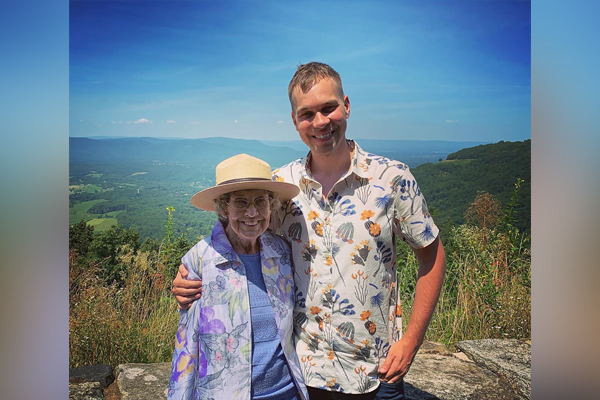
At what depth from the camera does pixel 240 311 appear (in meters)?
1.90

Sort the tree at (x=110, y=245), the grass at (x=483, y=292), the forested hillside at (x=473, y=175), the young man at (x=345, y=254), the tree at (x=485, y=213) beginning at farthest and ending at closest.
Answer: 1. the forested hillside at (x=473, y=175)
2. the tree at (x=110, y=245)
3. the tree at (x=485, y=213)
4. the grass at (x=483, y=292)
5. the young man at (x=345, y=254)

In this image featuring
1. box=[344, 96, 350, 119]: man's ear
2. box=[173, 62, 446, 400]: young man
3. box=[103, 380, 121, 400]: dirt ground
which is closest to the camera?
box=[173, 62, 446, 400]: young man

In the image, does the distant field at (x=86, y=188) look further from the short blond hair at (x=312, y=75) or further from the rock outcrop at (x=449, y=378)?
the short blond hair at (x=312, y=75)

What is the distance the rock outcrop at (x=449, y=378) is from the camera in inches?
123

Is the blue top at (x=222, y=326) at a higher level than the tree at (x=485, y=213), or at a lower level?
lower

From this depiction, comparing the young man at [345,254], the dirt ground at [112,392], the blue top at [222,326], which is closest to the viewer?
the blue top at [222,326]

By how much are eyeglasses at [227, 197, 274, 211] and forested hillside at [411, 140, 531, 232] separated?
20.2ft

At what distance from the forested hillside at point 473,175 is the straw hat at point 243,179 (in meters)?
6.08

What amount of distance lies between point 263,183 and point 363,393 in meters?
0.98

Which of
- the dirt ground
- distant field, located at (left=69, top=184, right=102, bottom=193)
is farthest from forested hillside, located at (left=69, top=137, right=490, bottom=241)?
the dirt ground

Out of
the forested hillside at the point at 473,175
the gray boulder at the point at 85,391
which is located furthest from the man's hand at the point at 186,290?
the forested hillside at the point at 473,175

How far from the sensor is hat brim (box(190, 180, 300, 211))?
1.94m

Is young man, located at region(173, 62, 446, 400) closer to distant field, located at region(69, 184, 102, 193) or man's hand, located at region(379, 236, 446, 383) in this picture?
man's hand, located at region(379, 236, 446, 383)

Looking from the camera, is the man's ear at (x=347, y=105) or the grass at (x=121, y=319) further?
the grass at (x=121, y=319)
